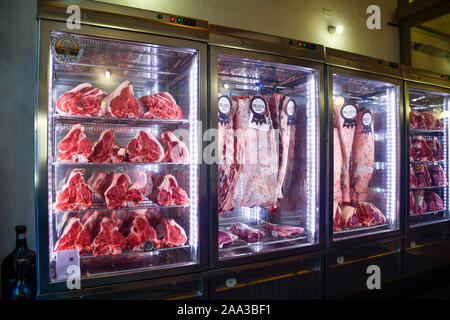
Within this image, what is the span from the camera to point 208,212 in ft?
6.59

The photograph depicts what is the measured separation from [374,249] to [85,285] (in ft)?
8.35

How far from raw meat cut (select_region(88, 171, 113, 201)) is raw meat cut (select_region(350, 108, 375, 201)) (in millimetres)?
2448

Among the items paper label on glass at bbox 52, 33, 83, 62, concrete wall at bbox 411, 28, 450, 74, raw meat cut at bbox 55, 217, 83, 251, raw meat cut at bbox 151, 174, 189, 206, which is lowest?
raw meat cut at bbox 55, 217, 83, 251

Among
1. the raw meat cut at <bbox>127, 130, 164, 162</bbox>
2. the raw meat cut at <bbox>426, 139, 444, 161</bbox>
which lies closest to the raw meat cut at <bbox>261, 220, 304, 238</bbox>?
the raw meat cut at <bbox>127, 130, 164, 162</bbox>

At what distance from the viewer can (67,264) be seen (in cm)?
173

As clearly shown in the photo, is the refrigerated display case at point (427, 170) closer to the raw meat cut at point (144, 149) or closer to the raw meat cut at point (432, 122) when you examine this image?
the raw meat cut at point (432, 122)

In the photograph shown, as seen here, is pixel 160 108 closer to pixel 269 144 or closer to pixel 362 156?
pixel 269 144

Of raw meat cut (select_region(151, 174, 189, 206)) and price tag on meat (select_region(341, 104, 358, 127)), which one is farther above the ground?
price tag on meat (select_region(341, 104, 358, 127))

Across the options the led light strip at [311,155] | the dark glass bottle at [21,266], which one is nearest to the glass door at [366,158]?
the led light strip at [311,155]

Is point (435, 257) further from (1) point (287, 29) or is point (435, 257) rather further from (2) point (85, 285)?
(2) point (85, 285)

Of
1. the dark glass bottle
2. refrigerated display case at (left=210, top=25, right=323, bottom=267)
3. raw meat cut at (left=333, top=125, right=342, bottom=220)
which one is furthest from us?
raw meat cut at (left=333, top=125, right=342, bottom=220)

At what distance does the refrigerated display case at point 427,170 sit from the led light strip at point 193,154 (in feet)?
7.51

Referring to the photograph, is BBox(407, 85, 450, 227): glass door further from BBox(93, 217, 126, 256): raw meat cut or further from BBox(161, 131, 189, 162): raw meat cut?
BBox(93, 217, 126, 256): raw meat cut

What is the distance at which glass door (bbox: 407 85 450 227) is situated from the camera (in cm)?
332
